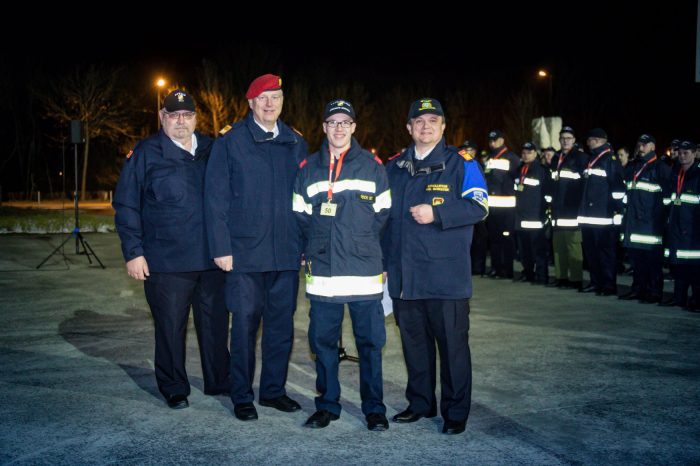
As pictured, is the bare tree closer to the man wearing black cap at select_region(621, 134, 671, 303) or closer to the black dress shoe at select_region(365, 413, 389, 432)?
the man wearing black cap at select_region(621, 134, 671, 303)

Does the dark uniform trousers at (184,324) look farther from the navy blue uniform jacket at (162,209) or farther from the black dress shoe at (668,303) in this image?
the black dress shoe at (668,303)

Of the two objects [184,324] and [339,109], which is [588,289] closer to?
[184,324]

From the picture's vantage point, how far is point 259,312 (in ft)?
19.3

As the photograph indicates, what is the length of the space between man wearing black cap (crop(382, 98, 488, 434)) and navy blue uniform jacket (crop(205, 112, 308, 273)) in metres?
0.80

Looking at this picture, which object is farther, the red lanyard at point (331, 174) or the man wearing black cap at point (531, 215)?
the man wearing black cap at point (531, 215)

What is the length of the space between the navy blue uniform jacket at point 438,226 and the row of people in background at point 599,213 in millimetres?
5916

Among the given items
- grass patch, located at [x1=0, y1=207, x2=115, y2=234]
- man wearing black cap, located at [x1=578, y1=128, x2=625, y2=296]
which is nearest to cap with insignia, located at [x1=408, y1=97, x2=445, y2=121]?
man wearing black cap, located at [x1=578, y1=128, x2=625, y2=296]

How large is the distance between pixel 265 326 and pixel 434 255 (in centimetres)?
141

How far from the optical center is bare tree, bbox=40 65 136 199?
51281 mm

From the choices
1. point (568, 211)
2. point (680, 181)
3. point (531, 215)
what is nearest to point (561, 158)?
point (568, 211)

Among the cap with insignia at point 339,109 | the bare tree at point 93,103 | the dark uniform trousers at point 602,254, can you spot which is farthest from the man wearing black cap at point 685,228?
the bare tree at point 93,103

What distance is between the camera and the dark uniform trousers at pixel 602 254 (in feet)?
37.6

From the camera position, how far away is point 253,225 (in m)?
5.67

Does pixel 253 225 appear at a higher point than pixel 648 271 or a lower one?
higher
